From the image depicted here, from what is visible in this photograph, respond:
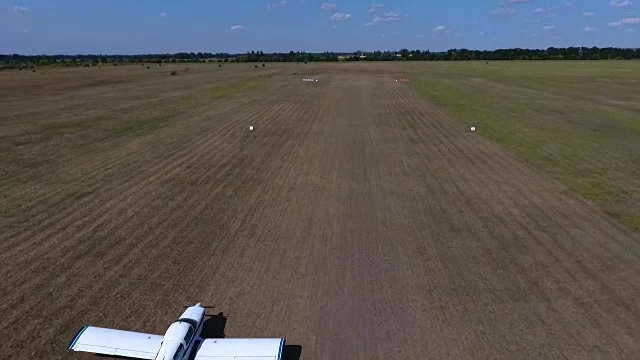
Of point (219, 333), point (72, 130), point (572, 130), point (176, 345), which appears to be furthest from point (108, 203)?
point (572, 130)

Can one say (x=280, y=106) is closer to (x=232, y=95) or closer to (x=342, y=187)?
(x=232, y=95)

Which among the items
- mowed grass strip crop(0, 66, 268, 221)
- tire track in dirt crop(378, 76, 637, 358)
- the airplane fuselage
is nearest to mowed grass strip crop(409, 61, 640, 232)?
tire track in dirt crop(378, 76, 637, 358)

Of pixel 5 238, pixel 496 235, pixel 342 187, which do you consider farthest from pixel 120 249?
pixel 496 235

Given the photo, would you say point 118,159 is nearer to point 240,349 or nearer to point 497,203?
point 497,203

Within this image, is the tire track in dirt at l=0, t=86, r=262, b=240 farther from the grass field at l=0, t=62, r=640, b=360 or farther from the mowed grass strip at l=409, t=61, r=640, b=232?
the mowed grass strip at l=409, t=61, r=640, b=232

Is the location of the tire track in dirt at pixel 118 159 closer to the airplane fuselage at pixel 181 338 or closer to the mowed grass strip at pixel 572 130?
the airplane fuselage at pixel 181 338
